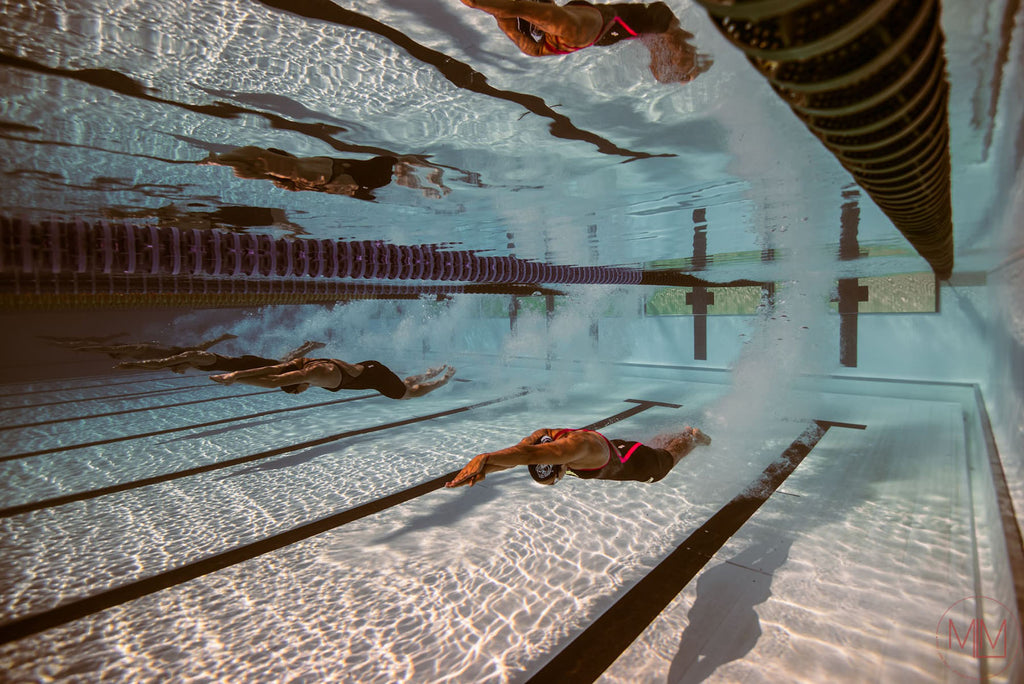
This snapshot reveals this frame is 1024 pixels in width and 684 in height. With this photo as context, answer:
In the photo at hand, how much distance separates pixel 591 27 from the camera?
281 centimetres

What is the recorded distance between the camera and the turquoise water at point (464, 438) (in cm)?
256

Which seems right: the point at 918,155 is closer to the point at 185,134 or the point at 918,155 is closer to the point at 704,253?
the point at 185,134

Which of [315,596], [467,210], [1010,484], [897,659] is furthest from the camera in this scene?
[467,210]

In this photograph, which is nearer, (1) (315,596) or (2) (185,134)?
(1) (315,596)

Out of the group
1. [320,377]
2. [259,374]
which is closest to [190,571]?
[259,374]

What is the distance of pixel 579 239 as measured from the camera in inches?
379

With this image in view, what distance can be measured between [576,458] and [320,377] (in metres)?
2.33

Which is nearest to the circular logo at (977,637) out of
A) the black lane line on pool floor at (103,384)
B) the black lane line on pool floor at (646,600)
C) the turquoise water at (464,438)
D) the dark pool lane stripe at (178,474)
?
the turquoise water at (464,438)

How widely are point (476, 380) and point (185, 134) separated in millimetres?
8229

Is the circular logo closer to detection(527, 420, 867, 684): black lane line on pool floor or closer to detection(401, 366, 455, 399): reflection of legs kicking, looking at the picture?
detection(527, 420, 867, 684): black lane line on pool floor

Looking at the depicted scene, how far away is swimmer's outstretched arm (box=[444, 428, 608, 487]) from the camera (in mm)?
2324

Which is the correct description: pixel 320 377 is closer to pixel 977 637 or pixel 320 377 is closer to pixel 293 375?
pixel 293 375

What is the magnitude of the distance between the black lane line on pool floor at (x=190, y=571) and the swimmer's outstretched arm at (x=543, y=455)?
1.94 meters

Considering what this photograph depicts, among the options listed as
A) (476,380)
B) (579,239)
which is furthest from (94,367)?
(579,239)
